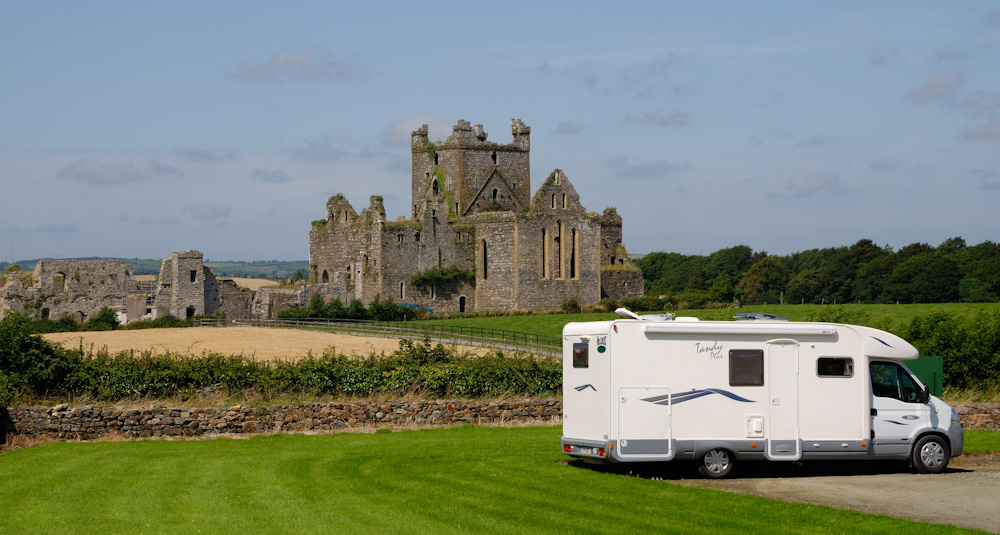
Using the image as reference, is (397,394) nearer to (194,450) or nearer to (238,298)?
(194,450)

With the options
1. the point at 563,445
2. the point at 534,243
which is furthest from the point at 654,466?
the point at 534,243

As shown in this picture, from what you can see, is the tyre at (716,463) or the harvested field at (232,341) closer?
the tyre at (716,463)

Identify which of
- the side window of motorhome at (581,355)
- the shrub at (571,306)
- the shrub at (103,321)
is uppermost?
the shrub at (571,306)

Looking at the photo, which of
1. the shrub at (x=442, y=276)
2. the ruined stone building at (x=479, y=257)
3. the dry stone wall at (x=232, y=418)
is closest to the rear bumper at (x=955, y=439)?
the dry stone wall at (x=232, y=418)

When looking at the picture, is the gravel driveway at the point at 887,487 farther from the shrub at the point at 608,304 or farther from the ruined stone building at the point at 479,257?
the ruined stone building at the point at 479,257

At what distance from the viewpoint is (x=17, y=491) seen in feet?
59.6

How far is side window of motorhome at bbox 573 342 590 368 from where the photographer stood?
64.4 feet

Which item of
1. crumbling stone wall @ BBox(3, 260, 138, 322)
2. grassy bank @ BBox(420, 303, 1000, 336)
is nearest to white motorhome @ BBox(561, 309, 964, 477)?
grassy bank @ BBox(420, 303, 1000, 336)

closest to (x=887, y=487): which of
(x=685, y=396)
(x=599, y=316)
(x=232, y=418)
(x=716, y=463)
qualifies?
(x=716, y=463)

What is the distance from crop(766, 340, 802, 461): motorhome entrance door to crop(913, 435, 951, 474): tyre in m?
2.24

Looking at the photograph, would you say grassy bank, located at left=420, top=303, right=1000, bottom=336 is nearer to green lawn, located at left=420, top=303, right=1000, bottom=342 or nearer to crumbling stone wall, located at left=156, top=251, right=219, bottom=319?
green lawn, located at left=420, top=303, right=1000, bottom=342

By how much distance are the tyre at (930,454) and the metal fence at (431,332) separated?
23633mm

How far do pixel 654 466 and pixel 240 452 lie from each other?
7.97 metres

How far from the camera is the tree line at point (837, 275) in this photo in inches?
3442
